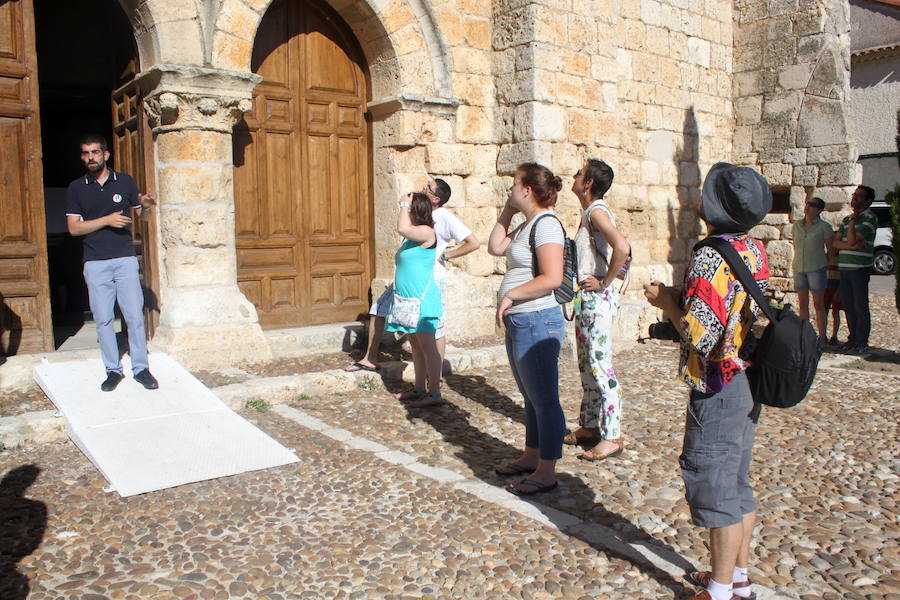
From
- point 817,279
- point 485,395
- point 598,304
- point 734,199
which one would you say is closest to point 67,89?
point 485,395

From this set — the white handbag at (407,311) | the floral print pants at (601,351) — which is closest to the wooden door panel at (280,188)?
the white handbag at (407,311)

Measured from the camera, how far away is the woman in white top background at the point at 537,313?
366cm

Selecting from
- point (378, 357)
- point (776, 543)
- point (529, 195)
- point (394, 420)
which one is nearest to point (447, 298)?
point (378, 357)

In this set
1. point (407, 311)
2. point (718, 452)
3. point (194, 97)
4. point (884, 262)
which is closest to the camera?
point (718, 452)

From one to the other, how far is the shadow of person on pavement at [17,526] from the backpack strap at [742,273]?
2741 mm

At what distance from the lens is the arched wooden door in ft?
24.1

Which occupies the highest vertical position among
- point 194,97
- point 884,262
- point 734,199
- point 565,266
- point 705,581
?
point 194,97

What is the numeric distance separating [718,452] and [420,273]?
3.10 meters

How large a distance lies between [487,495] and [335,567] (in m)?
1.01

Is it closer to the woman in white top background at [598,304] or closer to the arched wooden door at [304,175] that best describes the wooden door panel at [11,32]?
the arched wooden door at [304,175]

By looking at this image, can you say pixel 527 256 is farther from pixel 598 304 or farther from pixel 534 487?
pixel 534 487

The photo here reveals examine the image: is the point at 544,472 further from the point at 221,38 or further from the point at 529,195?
the point at 221,38

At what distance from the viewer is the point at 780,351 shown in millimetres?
2525

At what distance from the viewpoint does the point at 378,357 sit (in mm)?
7289
